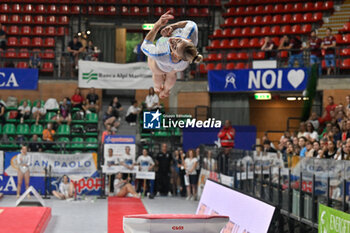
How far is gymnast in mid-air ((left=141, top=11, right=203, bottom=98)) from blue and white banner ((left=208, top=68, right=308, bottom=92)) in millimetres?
13740

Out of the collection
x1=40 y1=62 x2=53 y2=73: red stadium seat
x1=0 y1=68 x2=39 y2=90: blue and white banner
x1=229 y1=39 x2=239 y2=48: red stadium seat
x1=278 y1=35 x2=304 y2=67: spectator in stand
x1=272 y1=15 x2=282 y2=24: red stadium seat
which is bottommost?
x1=0 y1=68 x2=39 y2=90: blue and white banner

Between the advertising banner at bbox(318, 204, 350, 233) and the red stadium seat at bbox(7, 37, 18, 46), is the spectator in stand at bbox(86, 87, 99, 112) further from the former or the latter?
the advertising banner at bbox(318, 204, 350, 233)

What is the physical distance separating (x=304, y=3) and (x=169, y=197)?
9979mm

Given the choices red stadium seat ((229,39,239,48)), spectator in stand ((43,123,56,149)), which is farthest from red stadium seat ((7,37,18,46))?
red stadium seat ((229,39,239,48))

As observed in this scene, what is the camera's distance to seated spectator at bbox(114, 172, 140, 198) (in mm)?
18406

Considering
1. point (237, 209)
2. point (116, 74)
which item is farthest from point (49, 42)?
point (237, 209)

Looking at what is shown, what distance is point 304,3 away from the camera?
77.2 ft

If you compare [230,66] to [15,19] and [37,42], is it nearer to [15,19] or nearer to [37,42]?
[37,42]

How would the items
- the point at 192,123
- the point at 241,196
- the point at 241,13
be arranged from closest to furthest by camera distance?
the point at 192,123 < the point at 241,196 < the point at 241,13

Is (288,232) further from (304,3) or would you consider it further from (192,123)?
(304,3)

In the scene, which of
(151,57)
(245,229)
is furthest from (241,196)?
(151,57)

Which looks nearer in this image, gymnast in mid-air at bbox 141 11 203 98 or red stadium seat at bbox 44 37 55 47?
gymnast in mid-air at bbox 141 11 203 98

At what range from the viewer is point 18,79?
A: 2044 cm

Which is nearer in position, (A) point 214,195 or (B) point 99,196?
(A) point 214,195
